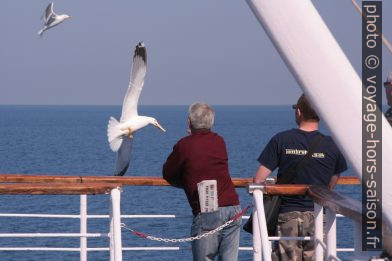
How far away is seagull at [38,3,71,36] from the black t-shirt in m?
5.56

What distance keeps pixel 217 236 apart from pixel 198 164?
386mm

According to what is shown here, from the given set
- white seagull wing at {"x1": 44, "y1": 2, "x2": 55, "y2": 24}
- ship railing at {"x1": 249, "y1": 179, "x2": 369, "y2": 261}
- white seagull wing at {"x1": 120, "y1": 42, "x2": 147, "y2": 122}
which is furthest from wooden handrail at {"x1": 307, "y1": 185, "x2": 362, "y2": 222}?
white seagull wing at {"x1": 44, "y1": 2, "x2": 55, "y2": 24}

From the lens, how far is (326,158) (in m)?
4.80

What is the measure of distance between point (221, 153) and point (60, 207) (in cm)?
3679

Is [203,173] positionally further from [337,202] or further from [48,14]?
[48,14]

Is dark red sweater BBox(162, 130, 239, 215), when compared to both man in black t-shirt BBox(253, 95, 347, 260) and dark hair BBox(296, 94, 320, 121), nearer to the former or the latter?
man in black t-shirt BBox(253, 95, 347, 260)

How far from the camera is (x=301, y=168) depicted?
482 cm

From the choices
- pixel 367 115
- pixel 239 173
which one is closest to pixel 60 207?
pixel 239 173

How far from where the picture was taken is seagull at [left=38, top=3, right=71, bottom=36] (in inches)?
400

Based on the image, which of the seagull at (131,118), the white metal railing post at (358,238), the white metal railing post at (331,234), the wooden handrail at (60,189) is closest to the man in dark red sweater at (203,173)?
the wooden handrail at (60,189)

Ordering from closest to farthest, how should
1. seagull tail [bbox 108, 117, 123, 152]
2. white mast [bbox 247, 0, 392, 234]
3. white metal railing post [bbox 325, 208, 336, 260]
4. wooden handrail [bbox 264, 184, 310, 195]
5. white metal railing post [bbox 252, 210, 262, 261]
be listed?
A: white mast [bbox 247, 0, 392, 234]
white metal railing post [bbox 325, 208, 336, 260]
wooden handrail [bbox 264, 184, 310, 195]
white metal railing post [bbox 252, 210, 262, 261]
seagull tail [bbox 108, 117, 123, 152]

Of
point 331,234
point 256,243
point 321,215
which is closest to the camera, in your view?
point 331,234

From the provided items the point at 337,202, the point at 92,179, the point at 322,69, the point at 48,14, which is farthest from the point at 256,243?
the point at 48,14

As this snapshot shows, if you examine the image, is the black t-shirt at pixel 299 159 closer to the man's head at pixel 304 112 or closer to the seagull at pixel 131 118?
the man's head at pixel 304 112
